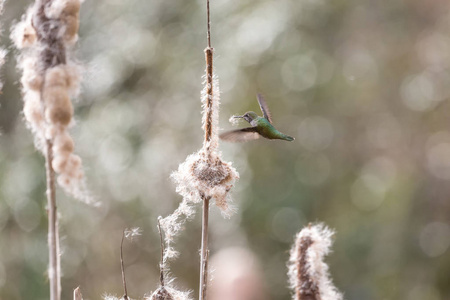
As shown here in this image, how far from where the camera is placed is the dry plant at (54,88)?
0.99 feet

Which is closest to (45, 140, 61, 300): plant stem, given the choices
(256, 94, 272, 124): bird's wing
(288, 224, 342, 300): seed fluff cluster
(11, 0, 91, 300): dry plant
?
(11, 0, 91, 300): dry plant

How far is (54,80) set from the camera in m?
0.31

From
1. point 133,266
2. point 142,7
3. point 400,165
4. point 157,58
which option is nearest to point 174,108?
point 157,58

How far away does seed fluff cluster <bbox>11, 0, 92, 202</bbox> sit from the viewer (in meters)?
0.30

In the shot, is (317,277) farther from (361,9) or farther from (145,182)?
(361,9)

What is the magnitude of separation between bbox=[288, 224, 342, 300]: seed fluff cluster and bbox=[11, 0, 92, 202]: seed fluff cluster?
0.15 m

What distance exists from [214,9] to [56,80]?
1814 mm

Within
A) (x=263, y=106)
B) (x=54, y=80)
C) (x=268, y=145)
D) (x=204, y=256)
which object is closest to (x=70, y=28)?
(x=54, y=80)

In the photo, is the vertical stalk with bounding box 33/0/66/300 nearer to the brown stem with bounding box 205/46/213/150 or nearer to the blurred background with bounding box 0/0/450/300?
the brown stem with bounding box 205/46/213/150

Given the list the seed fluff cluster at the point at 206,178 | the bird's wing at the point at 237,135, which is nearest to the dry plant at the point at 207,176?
the seed fluff cluster at the point at 206,178

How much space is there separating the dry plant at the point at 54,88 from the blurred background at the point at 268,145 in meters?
1.49

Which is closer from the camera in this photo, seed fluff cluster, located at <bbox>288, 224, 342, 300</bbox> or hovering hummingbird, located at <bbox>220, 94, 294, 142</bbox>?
seed fluff cluster, located at <bbox>288, 224, 342, 300</bbox>

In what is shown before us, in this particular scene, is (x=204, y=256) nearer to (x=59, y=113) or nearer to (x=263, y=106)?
(x=59, y=113)

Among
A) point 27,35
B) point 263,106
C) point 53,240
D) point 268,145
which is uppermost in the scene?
point 268,145
